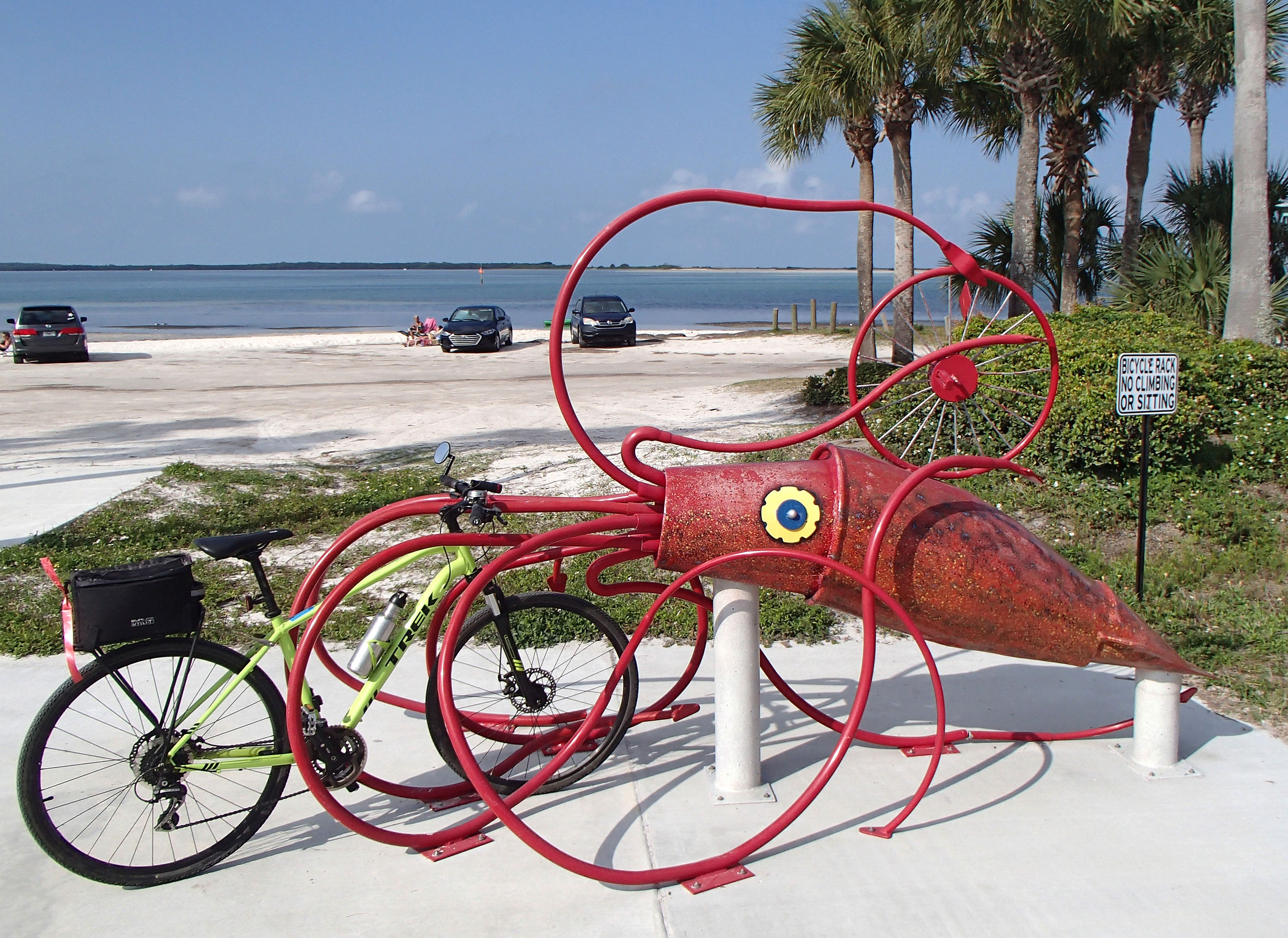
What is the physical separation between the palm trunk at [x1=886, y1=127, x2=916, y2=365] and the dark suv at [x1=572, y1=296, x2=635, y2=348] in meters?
11.2

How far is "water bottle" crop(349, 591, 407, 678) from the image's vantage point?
3.52m

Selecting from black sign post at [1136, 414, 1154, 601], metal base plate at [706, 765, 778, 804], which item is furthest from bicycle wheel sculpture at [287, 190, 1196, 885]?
black sign post at [1136, 414, 1154, 601]

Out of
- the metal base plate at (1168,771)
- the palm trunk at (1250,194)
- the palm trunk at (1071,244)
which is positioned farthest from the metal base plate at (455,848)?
the palm trunk at (1071,244)

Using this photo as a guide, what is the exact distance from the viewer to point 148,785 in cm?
362

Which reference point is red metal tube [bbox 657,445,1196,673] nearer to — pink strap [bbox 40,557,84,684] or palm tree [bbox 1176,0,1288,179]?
pink strap [bbox 40,557,84,684]

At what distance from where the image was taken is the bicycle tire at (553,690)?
12.6 feet

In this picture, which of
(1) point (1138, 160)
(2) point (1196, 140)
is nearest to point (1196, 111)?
(2) point (1196, 140)

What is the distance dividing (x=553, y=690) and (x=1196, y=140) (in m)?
22.6

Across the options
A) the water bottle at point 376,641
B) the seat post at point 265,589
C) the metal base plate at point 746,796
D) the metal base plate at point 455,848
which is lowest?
the metal base plate at point 455,848

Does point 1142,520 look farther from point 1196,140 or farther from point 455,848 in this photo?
point 1196,140

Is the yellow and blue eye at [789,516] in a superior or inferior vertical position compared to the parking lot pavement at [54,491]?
superior

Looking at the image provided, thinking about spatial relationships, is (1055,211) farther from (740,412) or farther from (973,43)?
(740,412)

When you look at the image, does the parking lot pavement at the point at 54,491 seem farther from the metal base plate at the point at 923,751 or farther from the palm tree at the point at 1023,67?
the palm tree at the point at 1023,67

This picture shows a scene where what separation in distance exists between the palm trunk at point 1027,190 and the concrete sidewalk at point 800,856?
39.9 feet
